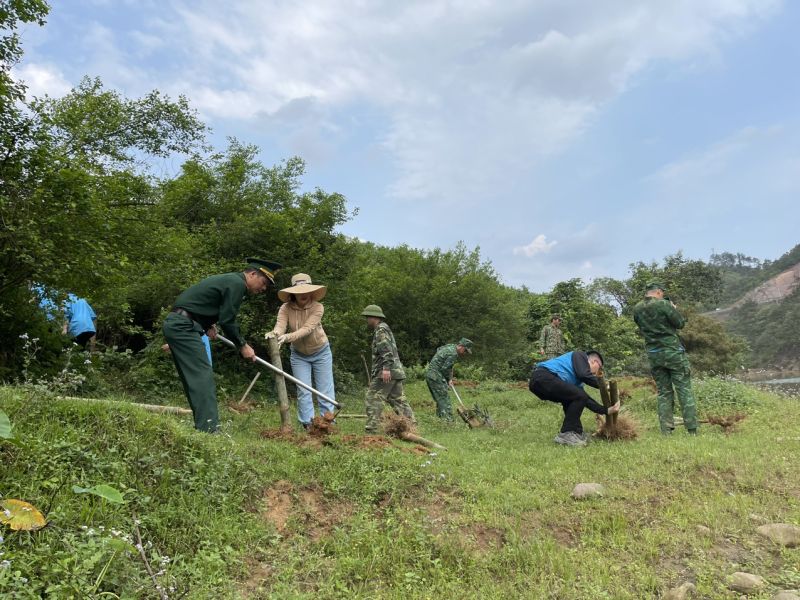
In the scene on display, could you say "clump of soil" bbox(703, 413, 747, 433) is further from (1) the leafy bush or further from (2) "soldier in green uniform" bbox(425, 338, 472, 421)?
(2) "soldier in green uniform" bbox(425, 338, 472, 421)

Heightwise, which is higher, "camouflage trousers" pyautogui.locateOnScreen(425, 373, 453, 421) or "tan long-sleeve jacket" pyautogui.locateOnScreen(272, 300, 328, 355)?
"tan long-sleeve jacket" pyautogui.locateOnScreen(272, 300, 328, 355)

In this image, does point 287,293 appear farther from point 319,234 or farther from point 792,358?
point 792,358

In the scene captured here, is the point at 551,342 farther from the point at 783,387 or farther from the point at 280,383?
the point at 783,387

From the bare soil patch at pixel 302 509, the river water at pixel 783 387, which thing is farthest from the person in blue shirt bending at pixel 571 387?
the river water at pixel 783 387

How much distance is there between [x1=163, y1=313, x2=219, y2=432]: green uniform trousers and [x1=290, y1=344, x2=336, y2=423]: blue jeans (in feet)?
5.35

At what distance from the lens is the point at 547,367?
7141mm

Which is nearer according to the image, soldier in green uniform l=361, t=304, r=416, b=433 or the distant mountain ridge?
soldier in green uniform l=361, t=304, r=416, b=433

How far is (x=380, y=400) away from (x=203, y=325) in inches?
112

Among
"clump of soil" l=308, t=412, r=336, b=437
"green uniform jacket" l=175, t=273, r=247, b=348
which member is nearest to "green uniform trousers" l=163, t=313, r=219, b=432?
"green uniform jacket" l=175, t=273, r=247, b=348

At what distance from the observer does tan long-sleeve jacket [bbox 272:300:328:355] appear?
6664mm

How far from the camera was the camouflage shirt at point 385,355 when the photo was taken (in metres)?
7.56

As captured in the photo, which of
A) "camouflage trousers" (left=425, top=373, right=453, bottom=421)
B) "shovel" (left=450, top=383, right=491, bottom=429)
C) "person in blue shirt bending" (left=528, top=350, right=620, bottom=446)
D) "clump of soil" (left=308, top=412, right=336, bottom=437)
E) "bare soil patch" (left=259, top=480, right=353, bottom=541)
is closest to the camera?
"bare soil patch" (left=259, top=480, right=353, bottom=541)

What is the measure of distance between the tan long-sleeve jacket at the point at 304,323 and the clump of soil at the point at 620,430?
12.4 ft

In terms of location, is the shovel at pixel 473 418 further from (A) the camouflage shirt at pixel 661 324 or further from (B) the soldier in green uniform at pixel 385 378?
(A) the camouflage shirt at pixel 661 324
